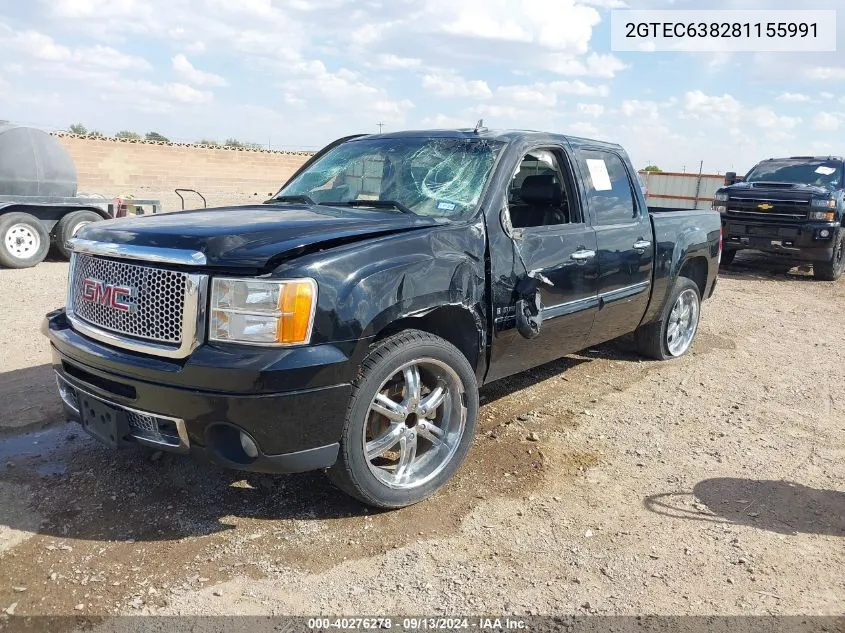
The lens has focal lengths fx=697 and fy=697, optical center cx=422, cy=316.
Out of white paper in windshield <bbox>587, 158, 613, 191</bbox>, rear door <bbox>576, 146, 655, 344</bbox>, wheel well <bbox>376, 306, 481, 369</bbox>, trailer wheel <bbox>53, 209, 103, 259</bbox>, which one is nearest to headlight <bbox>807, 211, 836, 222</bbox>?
rear door <bbox>576, 146, 655, 344</bbox>

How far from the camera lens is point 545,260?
429 cm

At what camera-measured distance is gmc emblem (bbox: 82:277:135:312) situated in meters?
3.20

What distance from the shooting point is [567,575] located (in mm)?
3041

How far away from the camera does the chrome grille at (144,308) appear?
2.98 meters

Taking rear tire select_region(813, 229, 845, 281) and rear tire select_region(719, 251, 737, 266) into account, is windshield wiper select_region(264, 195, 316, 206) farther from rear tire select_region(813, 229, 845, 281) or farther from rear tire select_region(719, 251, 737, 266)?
rear tire select_region(719, 251, 737, 266)

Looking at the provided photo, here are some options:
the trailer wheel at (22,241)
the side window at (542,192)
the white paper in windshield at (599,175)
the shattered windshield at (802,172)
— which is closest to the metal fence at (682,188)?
the shattered windshield at (802,172)

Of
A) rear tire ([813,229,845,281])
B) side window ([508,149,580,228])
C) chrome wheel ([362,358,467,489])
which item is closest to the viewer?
chrome wheel ([362,358,467,489])

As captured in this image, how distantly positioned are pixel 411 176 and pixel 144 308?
6.07 ft

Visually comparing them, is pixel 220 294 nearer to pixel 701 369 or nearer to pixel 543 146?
pixel 543 146

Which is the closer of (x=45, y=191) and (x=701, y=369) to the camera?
(x=701, y=369)

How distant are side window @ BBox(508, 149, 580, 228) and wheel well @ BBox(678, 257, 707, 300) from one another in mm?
2286

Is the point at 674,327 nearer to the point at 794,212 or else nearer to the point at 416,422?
the point at 416,422

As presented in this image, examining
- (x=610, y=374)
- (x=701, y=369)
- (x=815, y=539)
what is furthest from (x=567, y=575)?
(x=701, y=369)

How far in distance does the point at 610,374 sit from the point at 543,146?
2302 millimetres
